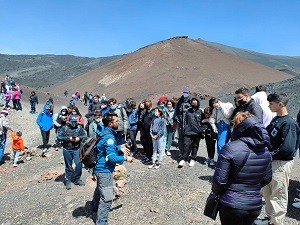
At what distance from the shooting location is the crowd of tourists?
2928mm

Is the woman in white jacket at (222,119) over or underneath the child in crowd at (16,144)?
over

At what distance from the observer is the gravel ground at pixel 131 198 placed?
204 inches

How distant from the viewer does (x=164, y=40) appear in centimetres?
6438

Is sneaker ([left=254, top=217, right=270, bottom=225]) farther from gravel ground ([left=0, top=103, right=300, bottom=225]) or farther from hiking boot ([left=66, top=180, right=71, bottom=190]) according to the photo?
hiking boot ([left=66, top=180, right=71, bottom=190])

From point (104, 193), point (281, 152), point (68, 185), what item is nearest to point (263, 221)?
point (281, 152)

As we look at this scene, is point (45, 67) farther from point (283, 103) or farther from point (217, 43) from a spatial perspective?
point (283, 103)

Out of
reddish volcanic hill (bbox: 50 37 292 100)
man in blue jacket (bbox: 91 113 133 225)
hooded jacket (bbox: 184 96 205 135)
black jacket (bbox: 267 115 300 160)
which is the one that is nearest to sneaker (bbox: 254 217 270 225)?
black jacket (bbox: 267 115 300 160)

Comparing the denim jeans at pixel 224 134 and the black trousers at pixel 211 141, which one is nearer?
the denim jeans at pixel 224 134

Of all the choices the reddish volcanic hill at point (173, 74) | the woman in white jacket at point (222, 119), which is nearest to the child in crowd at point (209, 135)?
the woman in white jacket at point (222, 119)

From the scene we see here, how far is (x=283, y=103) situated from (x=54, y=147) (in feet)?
30.3

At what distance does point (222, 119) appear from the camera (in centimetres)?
632

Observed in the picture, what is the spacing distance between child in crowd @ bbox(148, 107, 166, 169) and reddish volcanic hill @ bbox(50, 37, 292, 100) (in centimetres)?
2708

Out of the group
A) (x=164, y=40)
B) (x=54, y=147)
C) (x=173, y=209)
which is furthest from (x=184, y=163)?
(x=164, y=40)

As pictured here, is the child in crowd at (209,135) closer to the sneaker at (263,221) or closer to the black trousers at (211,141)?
the black trousers at (211,141)
